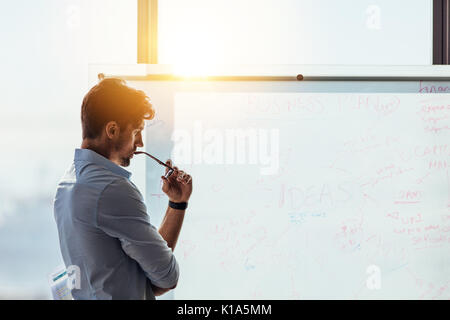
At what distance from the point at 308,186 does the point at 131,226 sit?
0.65 metres

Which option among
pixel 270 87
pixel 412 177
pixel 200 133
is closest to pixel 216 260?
pixel 200 133

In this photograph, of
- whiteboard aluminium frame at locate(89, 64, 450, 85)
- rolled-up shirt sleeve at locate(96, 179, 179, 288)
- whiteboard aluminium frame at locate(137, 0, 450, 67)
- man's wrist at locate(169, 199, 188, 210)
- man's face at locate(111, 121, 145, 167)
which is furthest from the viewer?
whiteboard aluminium frame at locate(137, 0, 450, 67)

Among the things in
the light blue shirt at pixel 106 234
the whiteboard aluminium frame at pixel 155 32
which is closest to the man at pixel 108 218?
the light blue shirt at pixel 106 234

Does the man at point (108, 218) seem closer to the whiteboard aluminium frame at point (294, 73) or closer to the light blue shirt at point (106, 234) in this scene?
the light blue shirt at point (106, 234)

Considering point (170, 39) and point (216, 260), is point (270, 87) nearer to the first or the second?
point (170, 39)

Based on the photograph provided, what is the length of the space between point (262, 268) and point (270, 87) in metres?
0.61

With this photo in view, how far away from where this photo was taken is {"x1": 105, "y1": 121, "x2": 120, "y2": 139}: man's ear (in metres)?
0.84

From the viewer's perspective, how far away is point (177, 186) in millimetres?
1127

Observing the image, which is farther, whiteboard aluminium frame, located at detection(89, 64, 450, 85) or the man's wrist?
whiteboard aluminium frame, located at detection(89, 64, 450, 85)

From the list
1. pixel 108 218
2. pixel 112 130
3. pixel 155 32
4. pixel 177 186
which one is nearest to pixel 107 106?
pixel 112 130

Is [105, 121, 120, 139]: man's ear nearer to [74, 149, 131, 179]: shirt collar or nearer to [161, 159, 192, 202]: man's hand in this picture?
[74, 149, 131, 179]: shirt collar

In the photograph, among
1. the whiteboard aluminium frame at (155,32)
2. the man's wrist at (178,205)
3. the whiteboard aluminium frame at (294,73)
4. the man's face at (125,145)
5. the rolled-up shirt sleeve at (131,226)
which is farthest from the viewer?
the whiteboard aluminium frame at (155,32)

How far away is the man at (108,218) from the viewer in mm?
756

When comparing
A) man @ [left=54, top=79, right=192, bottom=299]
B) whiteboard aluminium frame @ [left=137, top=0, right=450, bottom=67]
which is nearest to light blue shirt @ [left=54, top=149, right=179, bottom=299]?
man @ [left=54, top=79, right=192, bottom=299]
